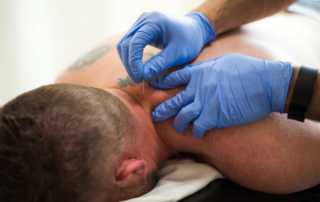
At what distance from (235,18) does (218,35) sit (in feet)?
0.37

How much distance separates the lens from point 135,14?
2225 millimetres

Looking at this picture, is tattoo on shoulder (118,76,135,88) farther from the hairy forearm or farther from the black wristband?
the black wristband

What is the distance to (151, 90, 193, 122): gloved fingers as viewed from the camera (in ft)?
3.18

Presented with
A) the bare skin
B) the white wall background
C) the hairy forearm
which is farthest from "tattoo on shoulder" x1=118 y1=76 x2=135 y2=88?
the white wall background

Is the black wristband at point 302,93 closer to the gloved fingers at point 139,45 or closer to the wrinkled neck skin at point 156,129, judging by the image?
the wrinkled neck skin at point 156,129

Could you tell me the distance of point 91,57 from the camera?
55.1 inches

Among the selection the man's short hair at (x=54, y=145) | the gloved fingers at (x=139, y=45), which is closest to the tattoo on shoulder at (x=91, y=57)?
the gloved fingers at (x=139, y=45)

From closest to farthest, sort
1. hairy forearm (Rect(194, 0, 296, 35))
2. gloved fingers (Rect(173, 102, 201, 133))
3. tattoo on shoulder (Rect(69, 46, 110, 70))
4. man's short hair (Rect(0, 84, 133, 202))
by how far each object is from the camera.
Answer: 1. man's short hair (Rect(0, 84, 133, 202))
2. gloved fingers (Rect(173, 102, 201, 133))
3. hairy forearm (Rect(194, 0, 296, 35))
4. tattoo on shoulder (Rect(69, 46, 110, 70))

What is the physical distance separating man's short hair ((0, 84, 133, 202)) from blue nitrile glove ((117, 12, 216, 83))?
0.81ft

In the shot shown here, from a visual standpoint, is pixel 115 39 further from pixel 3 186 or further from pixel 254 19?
pixel 3 186

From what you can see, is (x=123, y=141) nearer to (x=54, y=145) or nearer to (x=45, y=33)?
(x=54, y=145)

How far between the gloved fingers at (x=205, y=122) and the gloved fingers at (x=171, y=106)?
92mm

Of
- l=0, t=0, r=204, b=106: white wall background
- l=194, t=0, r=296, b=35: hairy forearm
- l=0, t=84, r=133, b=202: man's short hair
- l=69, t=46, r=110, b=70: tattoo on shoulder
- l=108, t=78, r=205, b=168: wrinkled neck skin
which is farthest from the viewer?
l=0, t=0, r=204, b=106: white wall background

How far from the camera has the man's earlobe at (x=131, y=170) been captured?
34.0 inches
